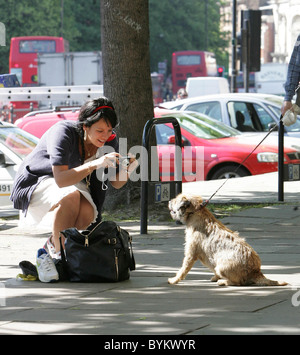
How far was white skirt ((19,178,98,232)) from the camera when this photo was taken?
6.73 m

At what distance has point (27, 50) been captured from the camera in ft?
145

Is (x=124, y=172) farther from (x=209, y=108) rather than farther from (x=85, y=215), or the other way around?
(x=209, y=108)

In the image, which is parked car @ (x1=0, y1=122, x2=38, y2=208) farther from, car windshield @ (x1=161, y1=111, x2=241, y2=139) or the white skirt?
the white skirt

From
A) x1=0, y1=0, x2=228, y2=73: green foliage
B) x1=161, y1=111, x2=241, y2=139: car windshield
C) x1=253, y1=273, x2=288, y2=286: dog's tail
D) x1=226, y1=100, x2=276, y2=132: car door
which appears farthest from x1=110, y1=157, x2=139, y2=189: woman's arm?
x1=0, y1=0, x2=228, y2=73: green foliage

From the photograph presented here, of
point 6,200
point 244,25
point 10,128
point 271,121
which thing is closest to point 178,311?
point 6,200

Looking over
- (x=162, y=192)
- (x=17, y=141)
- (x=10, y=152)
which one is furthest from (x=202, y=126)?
(x=162, y=192)

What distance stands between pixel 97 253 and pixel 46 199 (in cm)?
62

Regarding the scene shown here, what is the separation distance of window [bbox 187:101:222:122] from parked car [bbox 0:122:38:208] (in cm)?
467

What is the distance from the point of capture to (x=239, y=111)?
59.9 feet

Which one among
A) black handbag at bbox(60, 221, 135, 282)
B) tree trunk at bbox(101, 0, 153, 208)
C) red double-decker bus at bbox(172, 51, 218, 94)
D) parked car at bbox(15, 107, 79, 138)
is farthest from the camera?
red double-decker bus at bbox(172, 51, 218, 94)

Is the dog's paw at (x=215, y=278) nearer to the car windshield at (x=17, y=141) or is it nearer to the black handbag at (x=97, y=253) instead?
the black handbag at (x=97, y=253)

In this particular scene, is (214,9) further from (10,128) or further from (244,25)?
(10,128)
